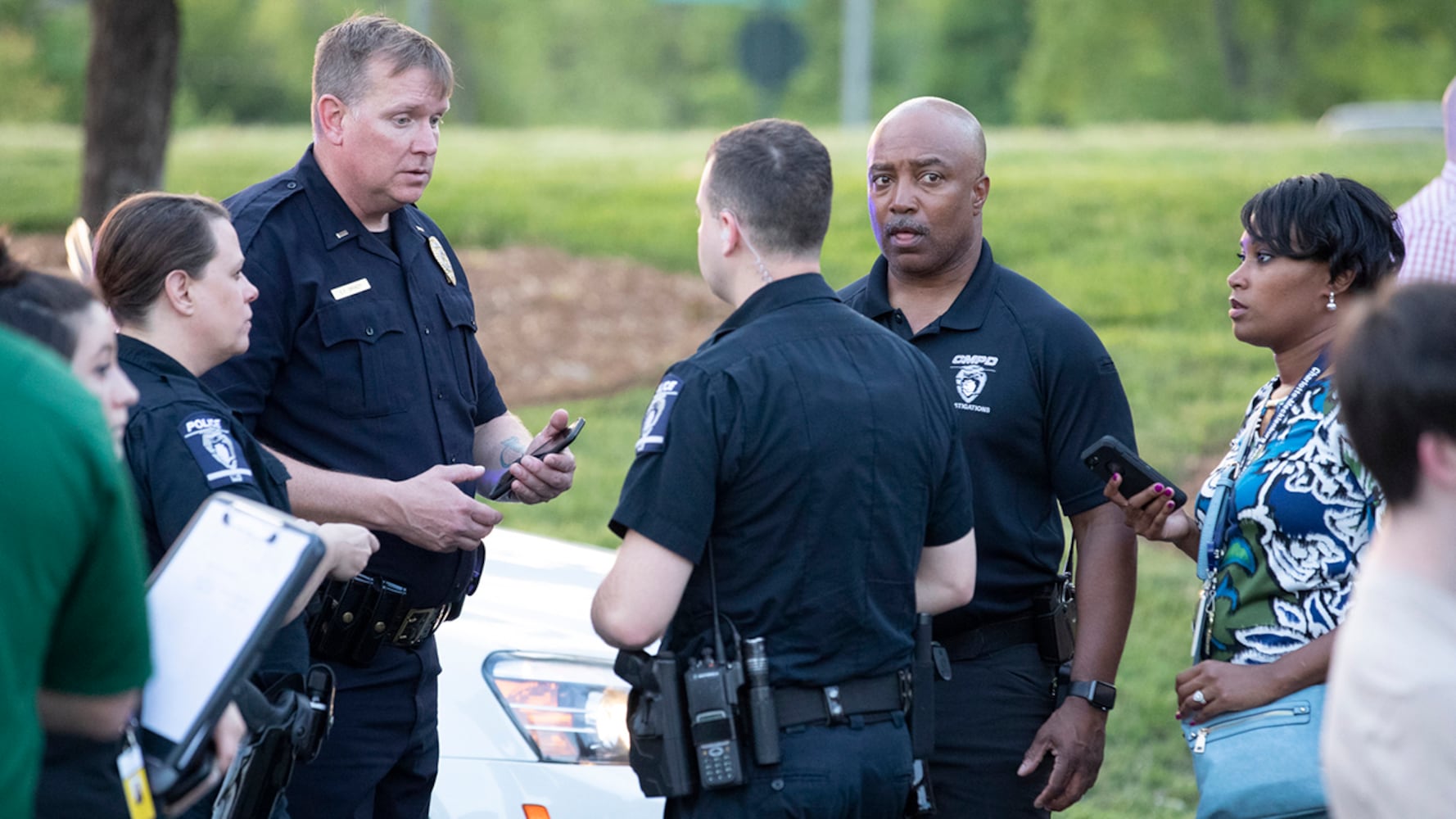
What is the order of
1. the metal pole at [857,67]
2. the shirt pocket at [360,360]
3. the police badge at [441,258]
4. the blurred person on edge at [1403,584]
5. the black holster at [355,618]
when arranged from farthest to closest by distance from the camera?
the metal pole at [857,67], the police badge at [441,258], the shirt pocket at [360,360], the black holster at [355,618], the blurred person on edge at [1403,584]

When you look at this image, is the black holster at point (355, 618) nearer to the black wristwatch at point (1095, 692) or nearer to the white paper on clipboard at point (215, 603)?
the white paper on clipboard at point (215, 603)

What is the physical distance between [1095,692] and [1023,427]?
0.68 meters

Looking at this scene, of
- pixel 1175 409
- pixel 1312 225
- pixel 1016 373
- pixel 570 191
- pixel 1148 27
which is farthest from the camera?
pixel 1148 27

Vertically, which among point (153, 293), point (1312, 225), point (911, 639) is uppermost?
point (1312, 225)

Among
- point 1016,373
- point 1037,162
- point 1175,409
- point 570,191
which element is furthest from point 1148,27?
point 1016,373

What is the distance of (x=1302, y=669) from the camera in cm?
301

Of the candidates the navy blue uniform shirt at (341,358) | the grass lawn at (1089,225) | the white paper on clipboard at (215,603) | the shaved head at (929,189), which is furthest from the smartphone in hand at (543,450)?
the grass lawn at (1089,225)

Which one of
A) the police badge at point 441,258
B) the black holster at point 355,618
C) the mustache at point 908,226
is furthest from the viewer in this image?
the police badge at point 441,258

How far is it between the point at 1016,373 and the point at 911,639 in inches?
35.4

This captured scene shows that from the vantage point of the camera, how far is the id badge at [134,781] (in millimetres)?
2357

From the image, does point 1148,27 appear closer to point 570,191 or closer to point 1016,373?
point 570,191

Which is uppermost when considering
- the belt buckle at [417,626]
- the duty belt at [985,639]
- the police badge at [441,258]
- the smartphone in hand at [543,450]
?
the police badge at [441,258]

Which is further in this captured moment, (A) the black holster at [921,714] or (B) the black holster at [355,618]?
(B) the black holster at [355,618]

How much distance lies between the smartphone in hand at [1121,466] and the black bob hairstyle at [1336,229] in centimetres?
56
